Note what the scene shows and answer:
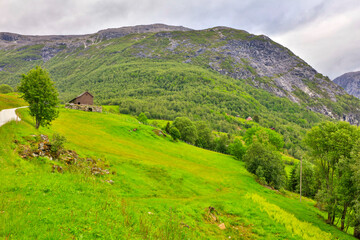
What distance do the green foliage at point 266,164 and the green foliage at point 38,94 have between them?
190 feet

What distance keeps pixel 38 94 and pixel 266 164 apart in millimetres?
63994

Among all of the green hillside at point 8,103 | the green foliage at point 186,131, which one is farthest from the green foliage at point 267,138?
the green hillside at point 8,103

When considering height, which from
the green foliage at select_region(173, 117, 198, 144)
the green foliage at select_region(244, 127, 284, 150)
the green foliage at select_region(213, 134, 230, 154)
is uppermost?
the green foliage at select_region(244, 127, 284, 150)

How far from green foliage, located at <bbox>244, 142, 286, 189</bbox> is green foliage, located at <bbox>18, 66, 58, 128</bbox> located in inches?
2277

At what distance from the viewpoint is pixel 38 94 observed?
35.8 meters

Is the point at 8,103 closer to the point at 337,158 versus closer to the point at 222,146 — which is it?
the point at 337,158

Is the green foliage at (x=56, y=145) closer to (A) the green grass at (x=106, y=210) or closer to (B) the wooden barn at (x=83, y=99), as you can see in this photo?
(A) the green grass at (x=106, y=210)

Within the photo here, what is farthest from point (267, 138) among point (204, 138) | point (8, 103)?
point (8, 103)

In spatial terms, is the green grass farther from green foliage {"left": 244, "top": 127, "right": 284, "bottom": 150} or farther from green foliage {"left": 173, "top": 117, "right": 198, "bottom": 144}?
green foliage {"left": 173, "top": 117, "right": 198, "bottom": 144}

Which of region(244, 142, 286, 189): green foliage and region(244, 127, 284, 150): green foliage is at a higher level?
region(244, 127, 284, 150): green foliage

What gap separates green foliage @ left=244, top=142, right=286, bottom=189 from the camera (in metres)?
60.0

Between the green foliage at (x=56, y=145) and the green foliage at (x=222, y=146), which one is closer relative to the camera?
the green foliage at (x=56, y=145)

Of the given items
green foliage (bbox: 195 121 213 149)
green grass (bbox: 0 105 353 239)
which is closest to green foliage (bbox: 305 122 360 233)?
green grass (bbox: 0 105 353 239)

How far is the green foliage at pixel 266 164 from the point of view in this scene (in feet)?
197
